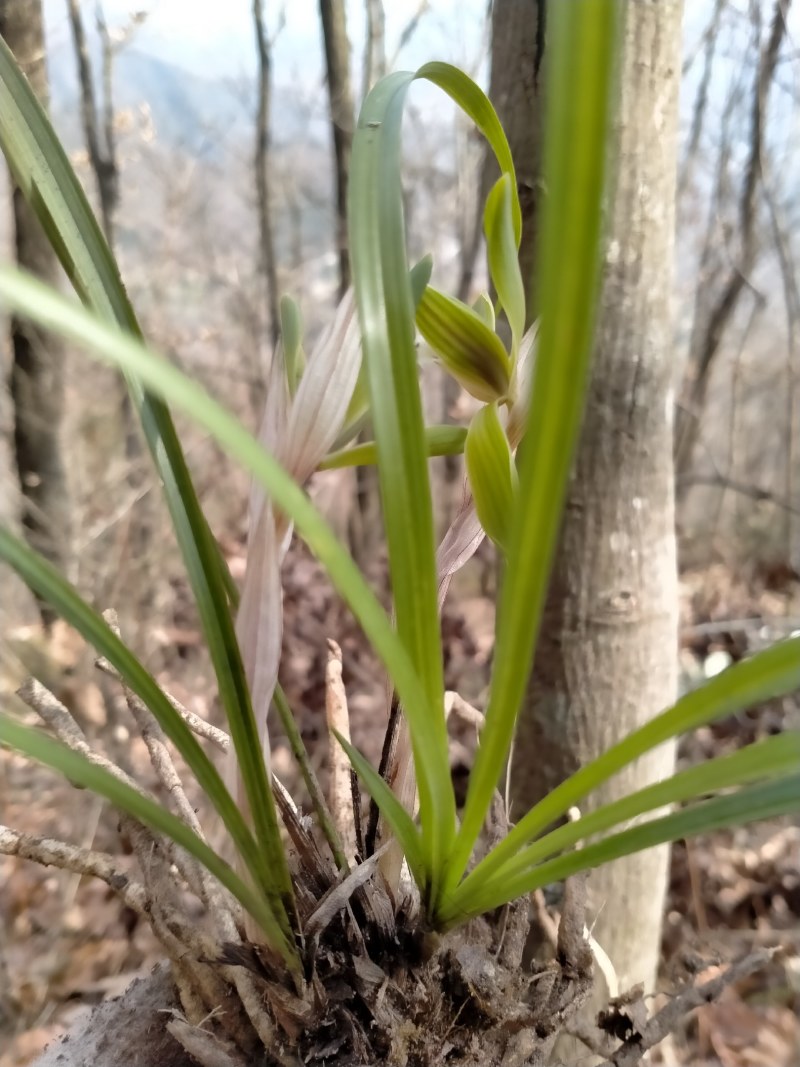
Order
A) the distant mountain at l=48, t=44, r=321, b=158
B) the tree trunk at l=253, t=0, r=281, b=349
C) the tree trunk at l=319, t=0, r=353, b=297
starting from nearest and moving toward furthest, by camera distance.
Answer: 1. the tree trunk at l=319, t=0, r=353, b=297
2. the tree trunk at l=253, t=0, r=281, b=349
3. the distant mountain at l=48, t=44, r=321, b=158

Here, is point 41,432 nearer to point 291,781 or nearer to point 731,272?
point 291,781

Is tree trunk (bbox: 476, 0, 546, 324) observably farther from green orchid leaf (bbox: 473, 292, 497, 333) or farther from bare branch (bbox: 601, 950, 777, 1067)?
bare branch (bbox: 601, 950, 777, 1067)

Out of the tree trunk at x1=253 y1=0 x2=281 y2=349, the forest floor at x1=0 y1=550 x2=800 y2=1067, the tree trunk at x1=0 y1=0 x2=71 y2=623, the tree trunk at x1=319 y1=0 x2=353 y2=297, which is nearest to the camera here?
the forest floor at x1=0 y1=550 x2=800 y2=1067

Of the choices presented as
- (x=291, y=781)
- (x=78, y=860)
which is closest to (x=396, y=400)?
(x=78, y=860)

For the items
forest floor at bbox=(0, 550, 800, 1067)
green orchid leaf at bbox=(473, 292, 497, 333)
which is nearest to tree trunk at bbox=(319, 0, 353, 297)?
forest floor at bbox=(0, 550, 800, 1067)

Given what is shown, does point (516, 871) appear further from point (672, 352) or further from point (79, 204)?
point (672, 352)

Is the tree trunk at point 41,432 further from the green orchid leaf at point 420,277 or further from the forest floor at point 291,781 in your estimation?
the green orchid leaf at point 420,277
